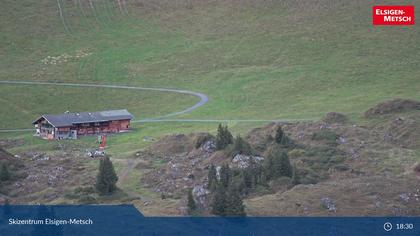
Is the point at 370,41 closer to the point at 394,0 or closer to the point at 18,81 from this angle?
the point at 394,0

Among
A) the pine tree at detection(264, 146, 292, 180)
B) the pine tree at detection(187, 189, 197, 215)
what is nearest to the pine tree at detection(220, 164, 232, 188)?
the pine tree at detection(264, 146, 292, 180)


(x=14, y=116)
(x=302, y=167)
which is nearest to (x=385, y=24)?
(x=14, y=116)

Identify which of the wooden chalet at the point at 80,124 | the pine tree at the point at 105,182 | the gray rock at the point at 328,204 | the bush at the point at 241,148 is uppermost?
the wooden chalet at the point at 80,124

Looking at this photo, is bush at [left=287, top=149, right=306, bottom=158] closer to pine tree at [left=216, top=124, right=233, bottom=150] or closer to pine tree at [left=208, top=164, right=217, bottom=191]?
pine tree at [left=216, top=124, right=233, bottom=150]

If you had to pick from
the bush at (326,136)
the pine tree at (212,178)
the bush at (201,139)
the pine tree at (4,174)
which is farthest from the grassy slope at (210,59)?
the pine tree at (212,178)

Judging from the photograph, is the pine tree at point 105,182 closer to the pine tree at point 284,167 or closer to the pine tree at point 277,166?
the pine tree at point 277,166
